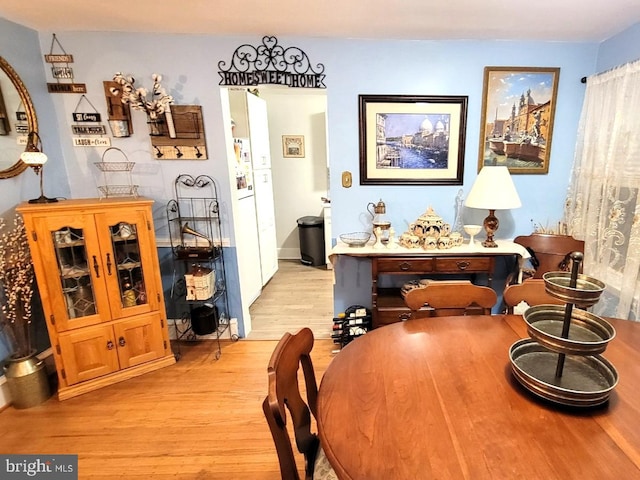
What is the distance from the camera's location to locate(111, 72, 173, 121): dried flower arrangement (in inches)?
93.7

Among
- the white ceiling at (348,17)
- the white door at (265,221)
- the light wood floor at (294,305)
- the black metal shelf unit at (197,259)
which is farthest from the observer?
the white door at (265,221)

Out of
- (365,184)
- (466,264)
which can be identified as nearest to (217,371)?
(365,184)

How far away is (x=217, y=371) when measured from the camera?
252 cm

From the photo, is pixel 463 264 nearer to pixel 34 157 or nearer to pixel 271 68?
pixel 271 68

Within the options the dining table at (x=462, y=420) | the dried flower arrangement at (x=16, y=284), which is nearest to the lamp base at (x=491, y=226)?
the dining table at (x=462, y=420)

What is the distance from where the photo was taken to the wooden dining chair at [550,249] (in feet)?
7.95

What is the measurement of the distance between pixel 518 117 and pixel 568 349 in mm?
2254

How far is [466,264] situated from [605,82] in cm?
158

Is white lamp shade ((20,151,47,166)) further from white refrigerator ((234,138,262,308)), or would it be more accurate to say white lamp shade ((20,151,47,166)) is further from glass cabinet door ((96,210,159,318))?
white refrigerator ((234,138,262,308))

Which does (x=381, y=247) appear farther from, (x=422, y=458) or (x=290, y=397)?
(x=422, y=458)

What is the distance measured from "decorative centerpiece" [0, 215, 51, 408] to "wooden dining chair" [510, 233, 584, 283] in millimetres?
3487

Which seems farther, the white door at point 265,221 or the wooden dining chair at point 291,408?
the white door at point 265,221

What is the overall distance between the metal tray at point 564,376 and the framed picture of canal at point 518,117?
1867 millimetres

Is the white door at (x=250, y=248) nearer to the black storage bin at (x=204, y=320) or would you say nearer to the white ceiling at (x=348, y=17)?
the black storage bin at (x=204, y=320)
